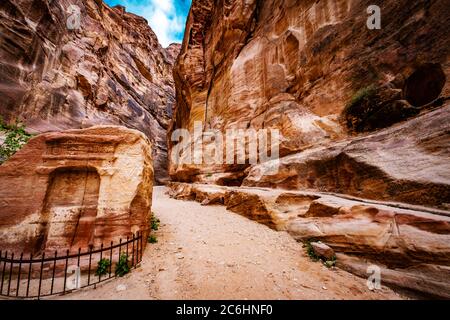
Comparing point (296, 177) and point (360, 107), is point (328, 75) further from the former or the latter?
point (296, 177)

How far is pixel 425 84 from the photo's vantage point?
233 inches

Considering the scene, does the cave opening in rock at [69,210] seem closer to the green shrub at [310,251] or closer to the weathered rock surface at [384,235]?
the green shrub at [310,251]

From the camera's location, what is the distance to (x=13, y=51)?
1420 cm

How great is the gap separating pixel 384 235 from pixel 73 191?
6894 millimetres

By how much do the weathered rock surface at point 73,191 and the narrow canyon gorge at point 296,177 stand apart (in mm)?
27

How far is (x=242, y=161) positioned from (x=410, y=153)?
793cm

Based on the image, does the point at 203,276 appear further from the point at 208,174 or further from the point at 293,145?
the point at 208,174

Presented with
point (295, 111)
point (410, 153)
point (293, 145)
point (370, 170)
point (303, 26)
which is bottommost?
point (370, 170)

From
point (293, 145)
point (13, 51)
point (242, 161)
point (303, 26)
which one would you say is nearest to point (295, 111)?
point (293, 145)

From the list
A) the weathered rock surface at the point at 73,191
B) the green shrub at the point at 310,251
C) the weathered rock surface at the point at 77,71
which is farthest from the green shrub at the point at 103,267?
the weathered rock surface at the point at 77,71

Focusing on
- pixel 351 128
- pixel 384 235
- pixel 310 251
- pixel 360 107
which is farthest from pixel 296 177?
pixel 384 235

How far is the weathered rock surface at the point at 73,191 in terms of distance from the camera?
389 cm

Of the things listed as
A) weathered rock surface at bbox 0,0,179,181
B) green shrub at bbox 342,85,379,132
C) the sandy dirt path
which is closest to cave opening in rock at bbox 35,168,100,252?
the sandy dirt path
